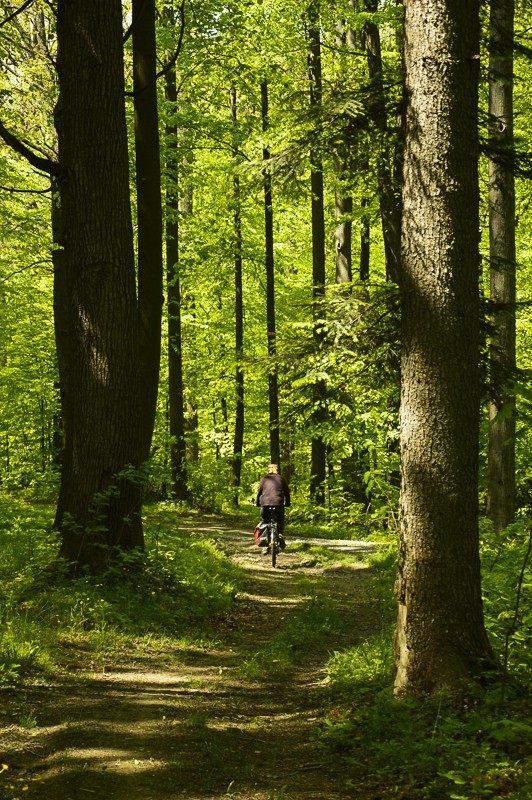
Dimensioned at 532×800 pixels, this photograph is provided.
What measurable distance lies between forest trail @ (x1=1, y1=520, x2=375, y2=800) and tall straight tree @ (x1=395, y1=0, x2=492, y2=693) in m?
1.08

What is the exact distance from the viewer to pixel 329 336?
337 inches

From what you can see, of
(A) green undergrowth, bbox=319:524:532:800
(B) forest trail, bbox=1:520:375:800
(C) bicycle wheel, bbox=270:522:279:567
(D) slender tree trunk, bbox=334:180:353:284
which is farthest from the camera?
(D) slender tree trunk, bbox=334:180:353:284

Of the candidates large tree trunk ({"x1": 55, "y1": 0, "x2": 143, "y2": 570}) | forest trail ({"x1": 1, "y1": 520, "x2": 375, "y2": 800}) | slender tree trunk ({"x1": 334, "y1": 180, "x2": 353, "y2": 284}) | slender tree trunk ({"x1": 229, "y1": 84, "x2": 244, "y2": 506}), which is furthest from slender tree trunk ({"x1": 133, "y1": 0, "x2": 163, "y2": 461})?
slender tree trunk ({"x1": 229, "y1": 84, "x2": 244, "y2": 506})

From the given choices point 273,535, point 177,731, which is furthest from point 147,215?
point 177,731

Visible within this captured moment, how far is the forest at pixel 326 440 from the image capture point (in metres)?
4.70

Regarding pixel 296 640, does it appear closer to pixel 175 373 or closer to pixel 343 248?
pixel 343 248

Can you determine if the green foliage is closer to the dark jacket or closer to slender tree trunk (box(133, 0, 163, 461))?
the dark jacket

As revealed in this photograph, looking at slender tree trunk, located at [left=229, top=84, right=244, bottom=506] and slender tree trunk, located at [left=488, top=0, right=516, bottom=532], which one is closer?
slender tree trunk, located at [left=488, top=0, right=516, bottom=532]

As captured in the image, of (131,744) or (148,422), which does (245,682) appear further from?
(148,422)

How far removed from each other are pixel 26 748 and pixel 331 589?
304 inches

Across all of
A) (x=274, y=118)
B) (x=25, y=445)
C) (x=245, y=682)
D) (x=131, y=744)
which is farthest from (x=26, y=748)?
(x=25, y=445)

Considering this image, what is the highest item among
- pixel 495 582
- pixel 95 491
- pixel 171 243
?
pixel 171 243

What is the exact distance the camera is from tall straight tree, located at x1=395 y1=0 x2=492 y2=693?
201 inches

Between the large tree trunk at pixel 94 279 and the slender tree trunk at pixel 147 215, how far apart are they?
5.57 ft
